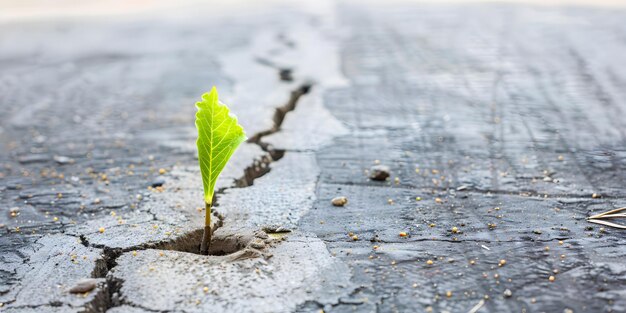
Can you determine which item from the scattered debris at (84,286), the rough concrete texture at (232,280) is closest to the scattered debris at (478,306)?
the rough concrete texture at (232,280)

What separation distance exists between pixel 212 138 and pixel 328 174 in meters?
0.83

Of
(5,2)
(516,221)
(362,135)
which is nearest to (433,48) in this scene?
(362,135)

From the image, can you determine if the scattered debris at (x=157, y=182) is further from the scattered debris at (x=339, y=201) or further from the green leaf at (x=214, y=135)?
the scattered debris at (x=339, y=201)

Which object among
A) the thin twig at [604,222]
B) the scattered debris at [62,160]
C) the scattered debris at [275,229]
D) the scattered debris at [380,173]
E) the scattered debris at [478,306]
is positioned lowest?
→ the thin twig at [604,222]

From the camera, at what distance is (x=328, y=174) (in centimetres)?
296

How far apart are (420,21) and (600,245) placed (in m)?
4.57

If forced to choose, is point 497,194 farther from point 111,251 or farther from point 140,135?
point 140,135

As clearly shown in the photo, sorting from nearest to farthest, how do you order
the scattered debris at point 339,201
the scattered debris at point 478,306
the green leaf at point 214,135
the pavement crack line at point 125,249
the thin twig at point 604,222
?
the scattered debris at point 478,306 < the pavement crack line at point 125,249 < the green leaf at point 214,135 < the thin twig at point 604,222 < the scattered debris at point 339,201

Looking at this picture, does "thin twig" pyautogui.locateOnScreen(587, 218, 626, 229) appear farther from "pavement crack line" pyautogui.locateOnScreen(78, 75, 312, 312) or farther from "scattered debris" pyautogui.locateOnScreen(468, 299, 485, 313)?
"pavement crack line" pyautogui.locateOnScreen(78, 75, 312, 312)

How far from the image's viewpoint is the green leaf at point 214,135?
221 centimetres

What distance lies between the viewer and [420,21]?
6.47 metres

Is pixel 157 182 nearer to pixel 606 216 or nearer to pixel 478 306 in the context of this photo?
pixel 478 306

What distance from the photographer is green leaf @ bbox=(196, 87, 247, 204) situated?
2.21 meters

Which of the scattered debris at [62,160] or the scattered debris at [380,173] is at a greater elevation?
the scattered debris at [62,160]
